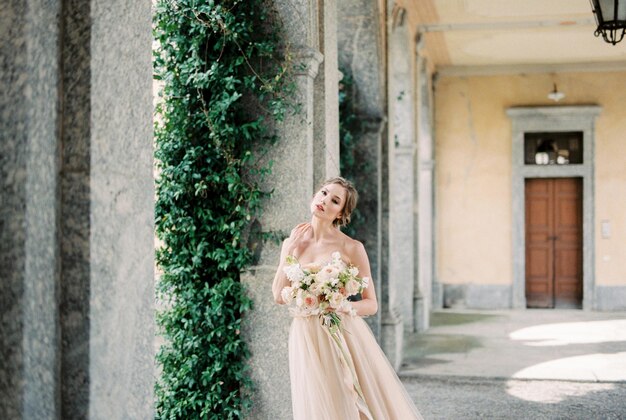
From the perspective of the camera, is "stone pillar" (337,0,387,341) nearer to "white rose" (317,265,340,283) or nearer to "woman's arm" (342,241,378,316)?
"woman's arm" (342,241,378,316)

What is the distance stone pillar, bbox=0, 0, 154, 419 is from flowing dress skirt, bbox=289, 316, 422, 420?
1.14 meters

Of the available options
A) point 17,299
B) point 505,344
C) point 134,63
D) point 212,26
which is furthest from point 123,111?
point 505,344

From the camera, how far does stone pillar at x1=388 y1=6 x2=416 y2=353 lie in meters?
10.1

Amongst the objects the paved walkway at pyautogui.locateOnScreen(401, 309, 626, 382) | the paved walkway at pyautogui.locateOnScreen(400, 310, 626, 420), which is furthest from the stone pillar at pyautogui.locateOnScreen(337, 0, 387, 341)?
the paved walkway at pyautogui.locateOnScreen(401, 309, 626, 382)

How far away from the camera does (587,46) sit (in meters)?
13.2

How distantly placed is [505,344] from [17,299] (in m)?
8.77

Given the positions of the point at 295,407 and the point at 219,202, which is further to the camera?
the point at 219,202

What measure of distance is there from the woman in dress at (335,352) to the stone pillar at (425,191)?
762 cm

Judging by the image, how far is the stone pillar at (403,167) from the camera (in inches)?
398

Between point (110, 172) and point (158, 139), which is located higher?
point (158, 139)

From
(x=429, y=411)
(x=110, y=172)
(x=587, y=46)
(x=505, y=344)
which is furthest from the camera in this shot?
(x=587, y=46)

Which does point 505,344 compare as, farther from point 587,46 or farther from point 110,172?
point 110,172

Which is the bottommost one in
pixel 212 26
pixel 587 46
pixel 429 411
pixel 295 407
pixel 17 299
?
pixel 429 411

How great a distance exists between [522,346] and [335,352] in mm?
6833
